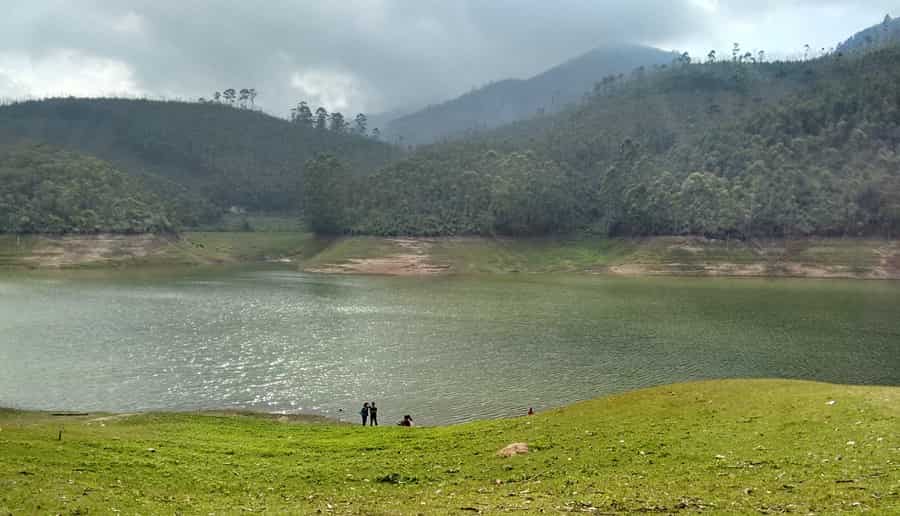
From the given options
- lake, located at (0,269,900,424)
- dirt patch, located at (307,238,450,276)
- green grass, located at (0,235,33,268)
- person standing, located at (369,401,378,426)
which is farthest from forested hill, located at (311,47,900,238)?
person standing, located at (369,401,378,426)

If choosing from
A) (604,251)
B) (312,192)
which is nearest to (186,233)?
(312,192)

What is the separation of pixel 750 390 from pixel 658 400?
15.5ft

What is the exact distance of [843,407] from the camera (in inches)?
932

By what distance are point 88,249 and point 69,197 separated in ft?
81.6

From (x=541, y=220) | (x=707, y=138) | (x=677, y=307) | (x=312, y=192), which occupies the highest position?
(x=707, y=138)

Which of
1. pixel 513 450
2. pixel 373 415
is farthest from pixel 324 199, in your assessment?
pixel 513 450

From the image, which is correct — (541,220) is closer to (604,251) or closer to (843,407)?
(604,251)

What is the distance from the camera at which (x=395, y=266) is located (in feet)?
469

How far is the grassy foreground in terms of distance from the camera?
1583 cm

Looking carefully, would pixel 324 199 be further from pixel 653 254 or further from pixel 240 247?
pixel 653 254

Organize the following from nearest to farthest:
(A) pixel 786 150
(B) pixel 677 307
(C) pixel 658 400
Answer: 1. (C) pixel 658 400
2. (B) pixel 677 307
3. (A) pixel 786 150

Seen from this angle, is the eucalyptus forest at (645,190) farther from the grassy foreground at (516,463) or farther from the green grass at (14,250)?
the grassy foreground at (516,463)

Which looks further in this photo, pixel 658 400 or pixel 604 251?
pixel 604 251

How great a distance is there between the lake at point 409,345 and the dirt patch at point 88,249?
42350mm
